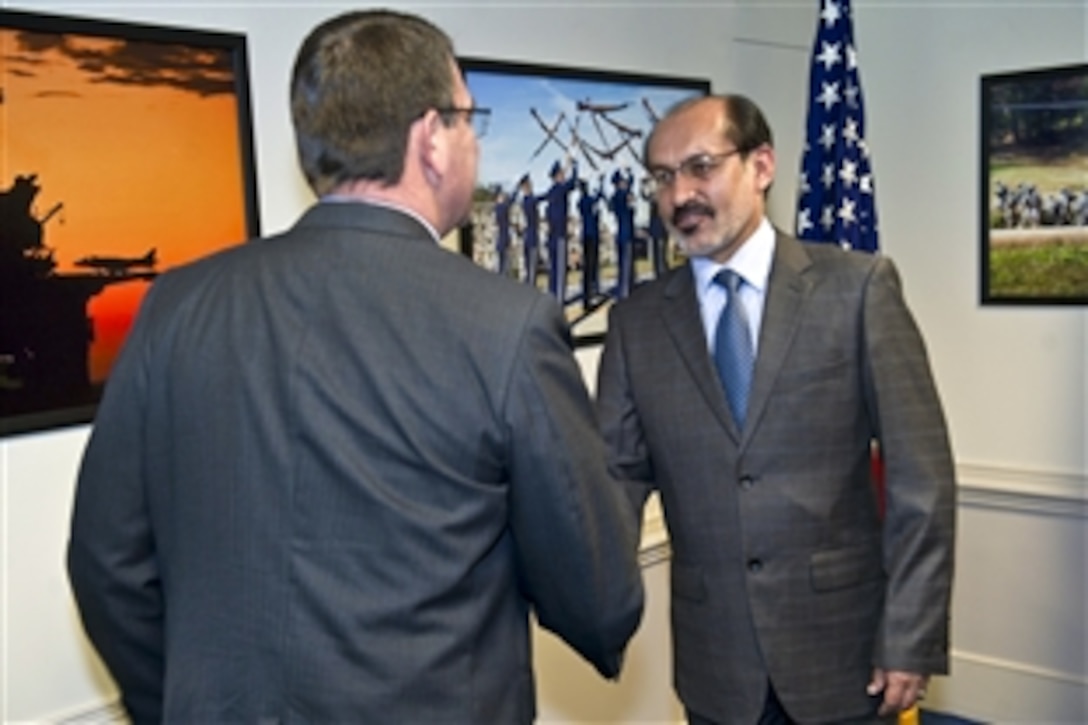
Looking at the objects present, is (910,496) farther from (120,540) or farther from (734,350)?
(120,540)

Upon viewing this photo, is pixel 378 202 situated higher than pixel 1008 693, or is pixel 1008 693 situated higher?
pixel 378 202

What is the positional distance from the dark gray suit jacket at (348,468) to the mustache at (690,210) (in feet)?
2.68

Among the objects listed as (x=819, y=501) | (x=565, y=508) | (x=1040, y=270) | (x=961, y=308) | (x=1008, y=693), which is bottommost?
(x=1008, y=693)

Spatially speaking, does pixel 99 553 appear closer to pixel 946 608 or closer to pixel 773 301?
pixel 773 301

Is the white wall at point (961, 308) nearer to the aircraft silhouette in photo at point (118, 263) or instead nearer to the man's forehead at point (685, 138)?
the man's forehead at point (685, 138)

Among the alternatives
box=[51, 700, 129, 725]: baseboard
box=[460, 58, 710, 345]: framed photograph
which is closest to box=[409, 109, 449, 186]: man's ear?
box=[51, 700, 129, 725]: baseboard

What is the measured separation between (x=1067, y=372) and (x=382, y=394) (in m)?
2.77

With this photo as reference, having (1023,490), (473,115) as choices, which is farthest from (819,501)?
(1023,490)

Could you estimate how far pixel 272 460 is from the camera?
114cm

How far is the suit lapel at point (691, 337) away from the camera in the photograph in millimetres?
1845

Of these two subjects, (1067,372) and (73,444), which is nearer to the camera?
(73,444)

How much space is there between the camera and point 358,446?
3.68 ft

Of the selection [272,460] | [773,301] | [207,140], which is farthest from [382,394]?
[207,140]

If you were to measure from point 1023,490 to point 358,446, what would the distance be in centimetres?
281
